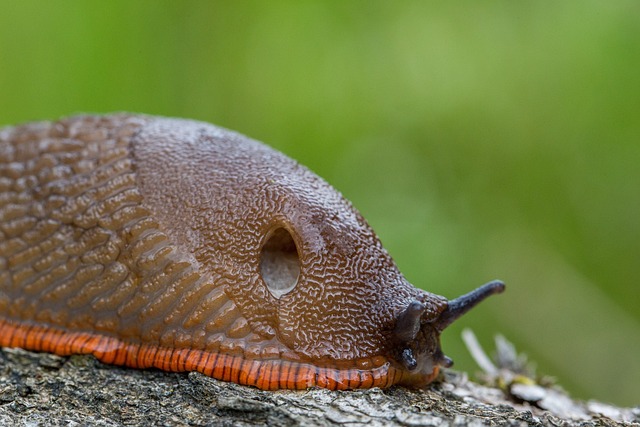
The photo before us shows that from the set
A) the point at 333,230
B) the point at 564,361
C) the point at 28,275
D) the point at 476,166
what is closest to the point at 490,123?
the point at 476,166

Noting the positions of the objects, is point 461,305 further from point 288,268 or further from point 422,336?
point 288,268

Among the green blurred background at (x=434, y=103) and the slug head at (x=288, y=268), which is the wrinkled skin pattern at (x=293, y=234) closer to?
the slug head at (x=288, y=268)

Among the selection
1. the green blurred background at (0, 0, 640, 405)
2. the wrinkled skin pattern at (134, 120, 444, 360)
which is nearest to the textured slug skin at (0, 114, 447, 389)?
the wrinkled skin pattern at (134, 120, 444, 360)

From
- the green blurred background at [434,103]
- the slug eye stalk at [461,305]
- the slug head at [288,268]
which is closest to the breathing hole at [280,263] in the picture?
the slug head at [288,268]

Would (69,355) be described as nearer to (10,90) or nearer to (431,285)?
(431,285)

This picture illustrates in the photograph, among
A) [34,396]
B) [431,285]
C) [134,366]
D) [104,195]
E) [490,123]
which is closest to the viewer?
[34,396]

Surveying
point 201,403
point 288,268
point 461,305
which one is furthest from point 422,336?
point 201,403

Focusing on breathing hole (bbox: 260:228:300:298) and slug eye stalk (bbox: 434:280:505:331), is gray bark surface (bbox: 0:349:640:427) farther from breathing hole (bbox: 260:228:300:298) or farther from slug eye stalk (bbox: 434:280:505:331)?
breathing hole (bbox: 260:228:300:298)
